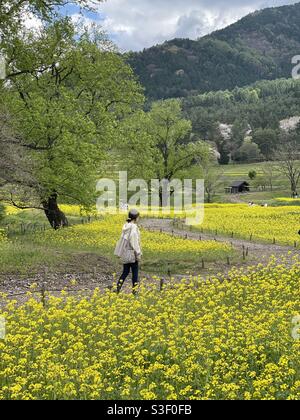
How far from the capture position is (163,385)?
7.82 metres

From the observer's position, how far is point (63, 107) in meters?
29.1

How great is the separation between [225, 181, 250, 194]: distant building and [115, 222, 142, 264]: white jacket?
3648 inches

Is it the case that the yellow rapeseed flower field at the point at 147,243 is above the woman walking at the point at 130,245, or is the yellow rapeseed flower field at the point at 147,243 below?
below

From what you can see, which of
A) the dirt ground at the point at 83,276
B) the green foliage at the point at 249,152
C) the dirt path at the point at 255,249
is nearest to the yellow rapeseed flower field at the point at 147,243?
the dirt path at the point at 255,249

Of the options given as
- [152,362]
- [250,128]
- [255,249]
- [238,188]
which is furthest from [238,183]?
[152,362]

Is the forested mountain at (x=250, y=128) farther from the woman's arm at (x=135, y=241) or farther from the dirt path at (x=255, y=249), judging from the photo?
the woman's arm at (x=135, y=241)

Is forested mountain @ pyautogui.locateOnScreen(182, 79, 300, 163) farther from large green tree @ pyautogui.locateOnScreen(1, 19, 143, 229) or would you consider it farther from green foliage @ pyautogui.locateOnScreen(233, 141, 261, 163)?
large green tree @ pyautogui.locateOnScreen(1, 19, 143, 229)

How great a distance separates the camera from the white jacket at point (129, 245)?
14.4 metres

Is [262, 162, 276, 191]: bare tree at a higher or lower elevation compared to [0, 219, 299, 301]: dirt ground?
higher

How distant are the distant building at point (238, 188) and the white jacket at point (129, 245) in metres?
92.7

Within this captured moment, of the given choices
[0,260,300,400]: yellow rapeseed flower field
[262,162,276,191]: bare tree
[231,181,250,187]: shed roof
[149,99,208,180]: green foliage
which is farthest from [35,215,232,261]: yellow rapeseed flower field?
[262,162,276,191]: bare tree

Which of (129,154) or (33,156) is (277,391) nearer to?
(33,156)

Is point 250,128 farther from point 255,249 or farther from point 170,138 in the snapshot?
point 255,249

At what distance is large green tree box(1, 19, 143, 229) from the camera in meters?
27.5
